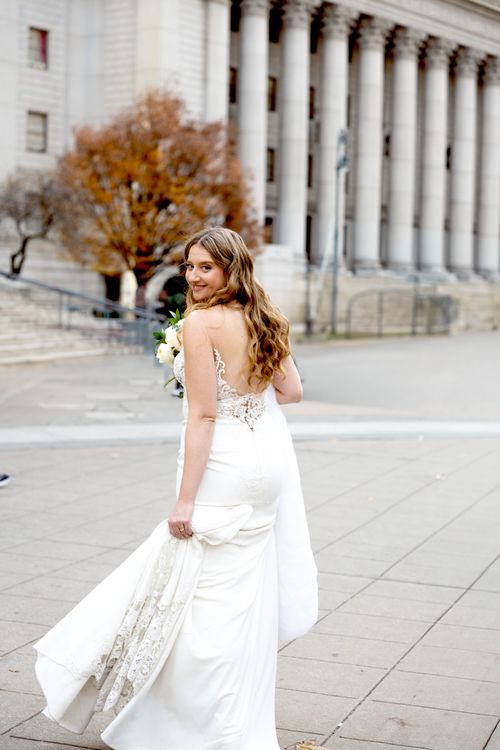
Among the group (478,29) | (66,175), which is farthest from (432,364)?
(478,29)

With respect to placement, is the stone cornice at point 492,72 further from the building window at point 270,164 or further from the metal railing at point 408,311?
the metal railing at point 408,311

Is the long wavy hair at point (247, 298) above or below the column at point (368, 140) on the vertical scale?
below

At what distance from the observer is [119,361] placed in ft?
100

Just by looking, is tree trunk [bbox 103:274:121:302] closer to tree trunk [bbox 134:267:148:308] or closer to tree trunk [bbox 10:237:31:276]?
tree trunk [bbox 10:237:31:276]

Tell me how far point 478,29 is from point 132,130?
3364 centimetres

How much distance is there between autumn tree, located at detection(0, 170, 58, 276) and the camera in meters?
42.0

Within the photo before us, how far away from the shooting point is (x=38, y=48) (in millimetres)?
48906

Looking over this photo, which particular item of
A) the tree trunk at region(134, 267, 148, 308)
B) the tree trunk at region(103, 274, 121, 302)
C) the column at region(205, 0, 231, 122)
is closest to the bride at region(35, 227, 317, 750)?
the tree trunk at region(134, 267, 148, 308)

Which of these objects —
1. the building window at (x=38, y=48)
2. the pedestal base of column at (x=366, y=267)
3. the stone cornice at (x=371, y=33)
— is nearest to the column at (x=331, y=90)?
the stone cornice at (x=371, y=33)

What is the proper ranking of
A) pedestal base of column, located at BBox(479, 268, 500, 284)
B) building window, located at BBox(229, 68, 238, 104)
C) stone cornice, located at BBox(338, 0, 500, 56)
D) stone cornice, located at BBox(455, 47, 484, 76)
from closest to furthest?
building window, located at BBox(229, 68, 238, 104)
stone cornice, located at BBox(338, 0, 500, 56)
stone cornice, located at BBox(455, 47, 484, 76)
pedestal base of column, located at BBox(479, 268, 500, 284)

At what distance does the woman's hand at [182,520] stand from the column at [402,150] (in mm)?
59603

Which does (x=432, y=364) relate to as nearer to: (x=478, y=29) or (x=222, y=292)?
(x=222, y=292)

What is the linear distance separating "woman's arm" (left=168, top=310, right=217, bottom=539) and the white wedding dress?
0.20 feet

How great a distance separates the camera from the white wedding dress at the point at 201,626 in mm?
4770
